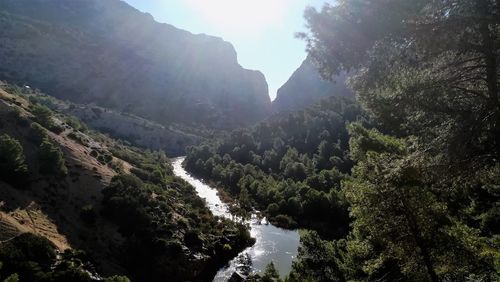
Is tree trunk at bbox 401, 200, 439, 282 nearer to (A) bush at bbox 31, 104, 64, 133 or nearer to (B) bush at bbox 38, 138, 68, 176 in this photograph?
(B) bush at bbox 38, 138, 68, 176

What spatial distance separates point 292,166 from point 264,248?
48.4 m

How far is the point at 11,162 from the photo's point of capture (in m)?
48.8

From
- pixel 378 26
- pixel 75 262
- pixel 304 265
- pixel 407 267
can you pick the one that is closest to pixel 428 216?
pixel 407 267

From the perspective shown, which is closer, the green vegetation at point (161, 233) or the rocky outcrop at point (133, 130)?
the green vegetation at point (161, 233)

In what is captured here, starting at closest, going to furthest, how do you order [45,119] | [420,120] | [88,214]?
[420,120] < [88,214] < [45,119]

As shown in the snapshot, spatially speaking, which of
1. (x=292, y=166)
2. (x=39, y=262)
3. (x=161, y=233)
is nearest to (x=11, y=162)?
(x=39, y=262)

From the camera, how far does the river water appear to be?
55.2 m

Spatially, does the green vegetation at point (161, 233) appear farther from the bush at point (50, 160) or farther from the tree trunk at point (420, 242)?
the tree trunk at point (420, 242)

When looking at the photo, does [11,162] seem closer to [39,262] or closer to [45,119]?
[39,262]

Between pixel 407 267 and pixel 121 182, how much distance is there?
5136cm

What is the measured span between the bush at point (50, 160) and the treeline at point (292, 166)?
43.5 m

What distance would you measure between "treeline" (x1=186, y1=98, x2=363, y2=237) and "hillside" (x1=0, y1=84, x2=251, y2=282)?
1980cm

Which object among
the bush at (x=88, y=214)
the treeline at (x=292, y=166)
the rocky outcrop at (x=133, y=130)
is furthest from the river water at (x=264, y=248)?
the rocky outcrop at (x=133, y=130)

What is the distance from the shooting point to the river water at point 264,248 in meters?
55.2
